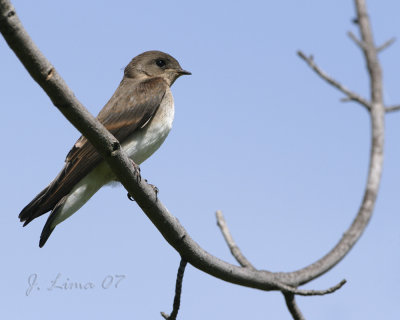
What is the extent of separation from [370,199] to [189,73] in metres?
3.84

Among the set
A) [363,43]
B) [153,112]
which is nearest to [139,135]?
[153,112]

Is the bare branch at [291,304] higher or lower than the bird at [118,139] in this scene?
lower

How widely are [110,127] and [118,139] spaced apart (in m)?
0.24

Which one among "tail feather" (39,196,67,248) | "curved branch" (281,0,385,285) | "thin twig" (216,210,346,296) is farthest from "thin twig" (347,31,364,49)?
"tail feather" (39,196,67,248)

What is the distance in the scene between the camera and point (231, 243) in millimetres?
5602

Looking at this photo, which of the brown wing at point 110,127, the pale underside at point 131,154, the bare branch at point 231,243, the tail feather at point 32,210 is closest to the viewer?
the bare branch at point 231,243

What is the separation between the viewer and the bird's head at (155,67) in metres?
8.50

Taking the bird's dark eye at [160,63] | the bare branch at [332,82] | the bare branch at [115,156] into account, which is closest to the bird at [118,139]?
the bird's dark eye at [160,63]

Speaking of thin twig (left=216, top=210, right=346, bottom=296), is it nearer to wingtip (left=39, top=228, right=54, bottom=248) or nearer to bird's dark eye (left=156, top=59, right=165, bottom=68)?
wingtip (left=39, top=228, right=54, bottom=248)

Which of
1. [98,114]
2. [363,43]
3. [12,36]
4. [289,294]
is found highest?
[98,114]

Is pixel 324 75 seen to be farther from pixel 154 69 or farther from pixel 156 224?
pixel 154 69

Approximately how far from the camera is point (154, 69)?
8617mm

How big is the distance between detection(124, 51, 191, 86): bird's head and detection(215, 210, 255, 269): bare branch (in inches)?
121

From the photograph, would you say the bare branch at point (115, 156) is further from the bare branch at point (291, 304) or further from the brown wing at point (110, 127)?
the brown wing at point (110, 127)
